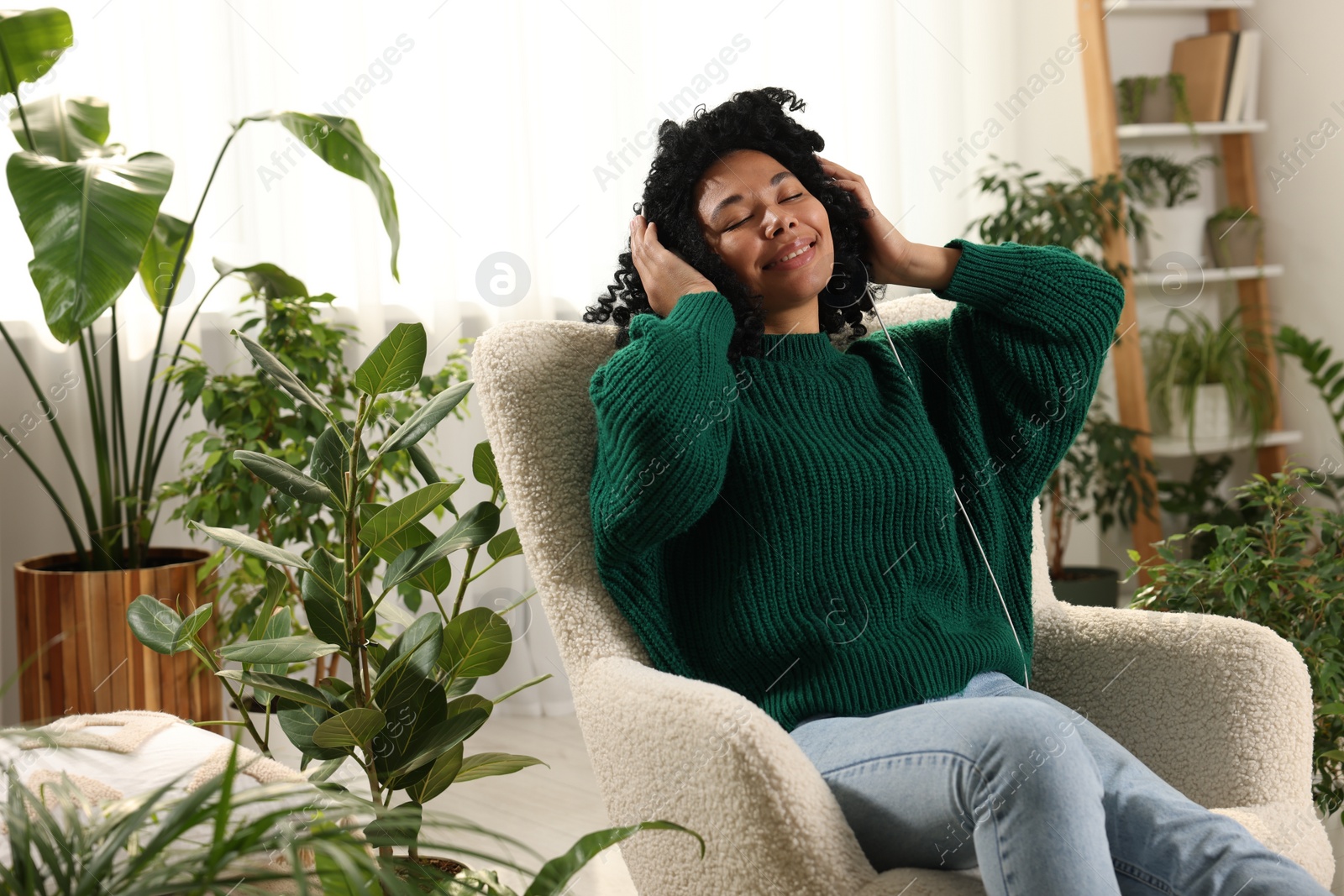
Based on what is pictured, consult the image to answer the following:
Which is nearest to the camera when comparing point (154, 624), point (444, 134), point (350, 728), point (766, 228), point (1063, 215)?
point (350, 728)

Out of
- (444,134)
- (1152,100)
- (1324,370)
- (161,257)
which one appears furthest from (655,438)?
(1324,370)

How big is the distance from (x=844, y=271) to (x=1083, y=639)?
0.53 meters

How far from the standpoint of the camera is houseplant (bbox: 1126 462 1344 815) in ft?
4.89

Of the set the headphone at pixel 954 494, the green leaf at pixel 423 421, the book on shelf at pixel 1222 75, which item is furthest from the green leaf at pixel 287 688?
the book on shelf at pixel 1222 75

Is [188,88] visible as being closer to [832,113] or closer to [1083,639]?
[832,113]

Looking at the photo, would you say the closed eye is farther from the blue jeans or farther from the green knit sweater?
the blue jeans

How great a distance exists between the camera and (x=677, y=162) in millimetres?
1399

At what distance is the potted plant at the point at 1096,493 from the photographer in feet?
9.27

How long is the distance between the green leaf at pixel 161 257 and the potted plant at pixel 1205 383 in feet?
8.09

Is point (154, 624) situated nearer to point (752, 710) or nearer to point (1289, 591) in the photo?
point (752, 710)

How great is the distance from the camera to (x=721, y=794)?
957 mm

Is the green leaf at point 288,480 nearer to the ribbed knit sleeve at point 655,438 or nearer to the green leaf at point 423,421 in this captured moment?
the green leaf at point 423,421

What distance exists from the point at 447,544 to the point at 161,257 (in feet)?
3.97

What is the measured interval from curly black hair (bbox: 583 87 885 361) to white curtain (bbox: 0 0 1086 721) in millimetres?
1153
